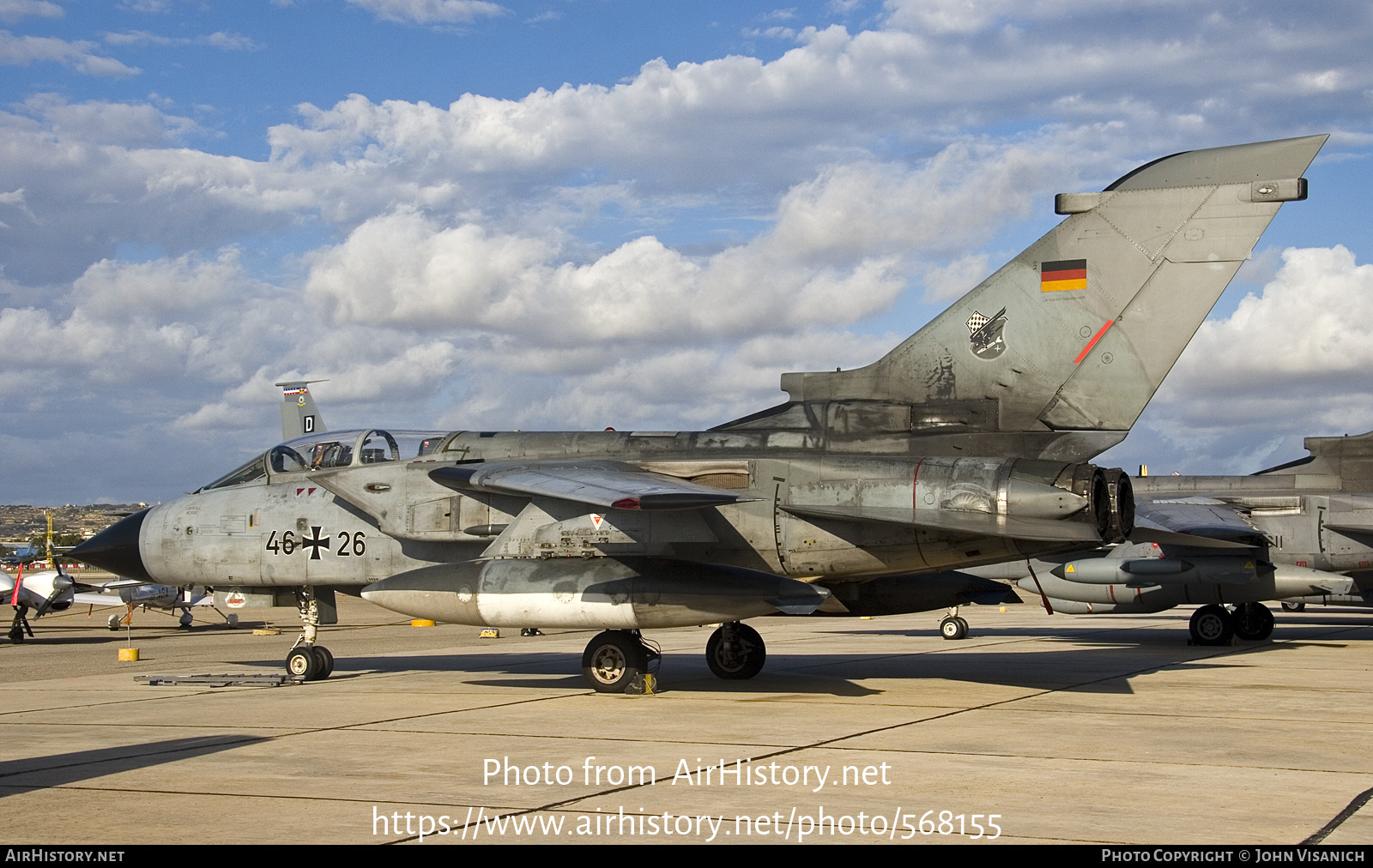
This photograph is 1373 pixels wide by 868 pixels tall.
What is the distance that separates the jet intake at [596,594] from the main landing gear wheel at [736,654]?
7.14 feet

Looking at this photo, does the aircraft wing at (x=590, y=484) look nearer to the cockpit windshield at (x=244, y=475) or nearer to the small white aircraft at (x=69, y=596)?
the cockpit windshield at (x=244, y=475)

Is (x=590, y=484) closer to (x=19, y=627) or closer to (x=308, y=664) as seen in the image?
(x=308, y=664)

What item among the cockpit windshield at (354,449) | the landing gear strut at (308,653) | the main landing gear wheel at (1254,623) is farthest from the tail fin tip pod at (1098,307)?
the main landing gear wheel at (1254,623)

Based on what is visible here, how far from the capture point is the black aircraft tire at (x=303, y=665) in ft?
46.1

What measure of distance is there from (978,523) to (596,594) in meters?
3.62

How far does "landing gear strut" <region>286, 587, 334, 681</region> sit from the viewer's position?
14.1 m

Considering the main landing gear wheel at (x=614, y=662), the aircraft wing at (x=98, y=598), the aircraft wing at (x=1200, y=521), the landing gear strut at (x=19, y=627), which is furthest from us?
the aircraft wing at (x=98, y=598)

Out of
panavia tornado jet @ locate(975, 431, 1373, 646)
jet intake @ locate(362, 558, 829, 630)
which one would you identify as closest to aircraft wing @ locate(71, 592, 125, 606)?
jet intake @ locate(362, 558, 829, 630)

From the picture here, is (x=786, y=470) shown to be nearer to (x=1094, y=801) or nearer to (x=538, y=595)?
(x=538, y=595)

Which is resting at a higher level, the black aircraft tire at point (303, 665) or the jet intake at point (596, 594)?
the jet intake at point (596, 594)
